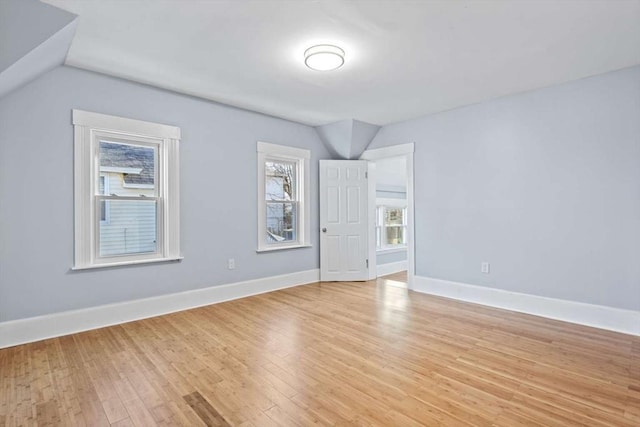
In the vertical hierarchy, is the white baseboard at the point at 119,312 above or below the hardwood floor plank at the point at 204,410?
above

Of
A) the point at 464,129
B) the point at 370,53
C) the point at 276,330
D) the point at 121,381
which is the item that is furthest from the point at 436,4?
the point at 121,381

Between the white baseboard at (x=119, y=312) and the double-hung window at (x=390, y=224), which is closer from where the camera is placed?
the white baseboard at (x=119, y=312)

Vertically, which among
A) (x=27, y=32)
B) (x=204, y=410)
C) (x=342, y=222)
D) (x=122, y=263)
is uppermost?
(x=27, y=32)

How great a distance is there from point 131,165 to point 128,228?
0.70m

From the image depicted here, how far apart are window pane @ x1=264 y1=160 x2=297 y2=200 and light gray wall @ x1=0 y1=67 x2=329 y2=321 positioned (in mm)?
362

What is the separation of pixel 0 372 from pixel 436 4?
399cm

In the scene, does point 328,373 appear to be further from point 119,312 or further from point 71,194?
point 71,194

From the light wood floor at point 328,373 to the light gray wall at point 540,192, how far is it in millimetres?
585

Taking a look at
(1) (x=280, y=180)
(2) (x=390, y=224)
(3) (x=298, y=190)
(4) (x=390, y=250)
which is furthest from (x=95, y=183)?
(2) (x=390, y=224)

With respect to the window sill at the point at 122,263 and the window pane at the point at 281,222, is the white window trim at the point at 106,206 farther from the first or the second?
the window pane at the point at 281,222

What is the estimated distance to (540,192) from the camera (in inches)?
139

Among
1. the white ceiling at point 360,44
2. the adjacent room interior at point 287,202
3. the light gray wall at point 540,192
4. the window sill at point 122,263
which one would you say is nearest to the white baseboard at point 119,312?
the adjacent room interior at point 287,202

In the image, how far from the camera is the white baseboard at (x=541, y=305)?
9.91ft

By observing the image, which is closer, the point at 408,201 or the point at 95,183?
the point at 95,183
